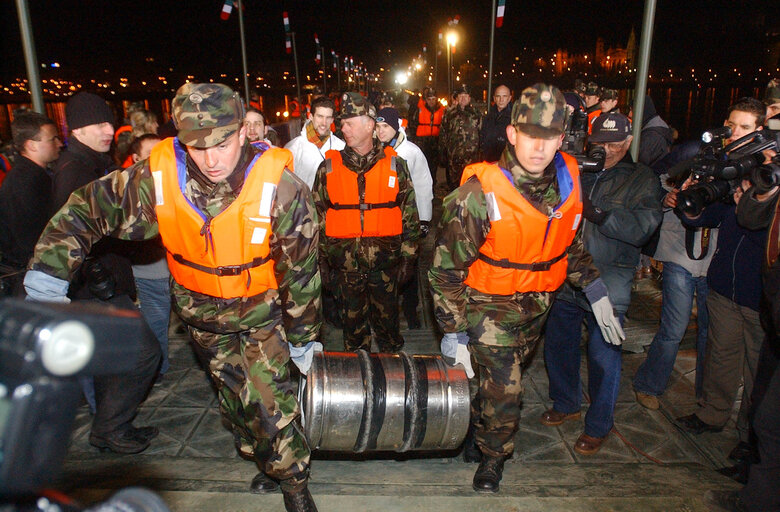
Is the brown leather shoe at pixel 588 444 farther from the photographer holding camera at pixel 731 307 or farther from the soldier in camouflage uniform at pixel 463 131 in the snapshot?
the soldier in camouflage uniform at pixel 463 131

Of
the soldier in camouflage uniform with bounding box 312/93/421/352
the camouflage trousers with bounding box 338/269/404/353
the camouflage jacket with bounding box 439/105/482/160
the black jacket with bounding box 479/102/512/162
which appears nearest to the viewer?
the soldier in camouflage uniform with bounding box 312/93/421/352

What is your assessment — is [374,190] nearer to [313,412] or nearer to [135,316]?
[313,412]

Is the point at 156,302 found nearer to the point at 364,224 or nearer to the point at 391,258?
the point at 364,224

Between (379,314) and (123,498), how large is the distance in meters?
3.85

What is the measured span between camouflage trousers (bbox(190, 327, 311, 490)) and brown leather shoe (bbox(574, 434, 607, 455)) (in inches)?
71.4

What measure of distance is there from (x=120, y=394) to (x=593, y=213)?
3.28 metres

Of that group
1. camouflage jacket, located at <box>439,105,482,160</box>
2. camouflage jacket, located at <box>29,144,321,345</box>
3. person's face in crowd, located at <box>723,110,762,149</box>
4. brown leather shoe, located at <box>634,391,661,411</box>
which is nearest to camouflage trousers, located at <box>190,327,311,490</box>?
camouflage jacket, located at <box>29,144,321,345</box>

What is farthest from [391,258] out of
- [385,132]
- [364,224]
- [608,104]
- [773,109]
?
[608,104]

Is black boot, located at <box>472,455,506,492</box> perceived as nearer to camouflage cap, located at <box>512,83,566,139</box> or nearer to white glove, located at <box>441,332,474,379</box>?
white glove, located at <box>441,332,474,379</box>

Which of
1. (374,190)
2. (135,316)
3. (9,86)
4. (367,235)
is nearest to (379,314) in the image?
(367,235)

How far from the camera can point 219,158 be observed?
9.29 ft

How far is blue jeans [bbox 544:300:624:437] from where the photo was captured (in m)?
3.68

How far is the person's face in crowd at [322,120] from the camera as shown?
18.9 ft

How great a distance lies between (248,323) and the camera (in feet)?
9.72
